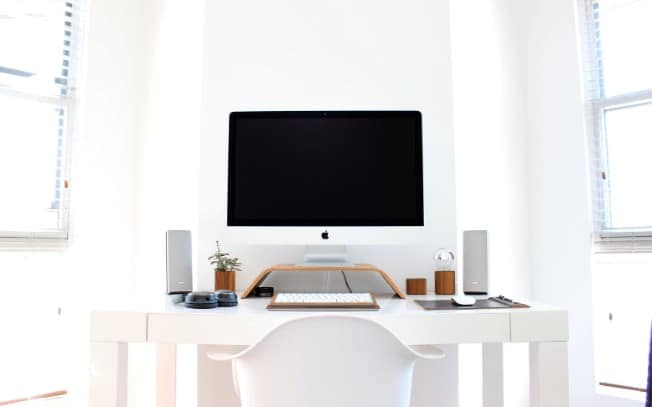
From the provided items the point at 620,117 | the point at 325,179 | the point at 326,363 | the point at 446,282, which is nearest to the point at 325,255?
the point at 325,179

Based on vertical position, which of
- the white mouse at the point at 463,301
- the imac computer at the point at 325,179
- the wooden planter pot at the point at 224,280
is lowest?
the white mouse at the point at 463,301

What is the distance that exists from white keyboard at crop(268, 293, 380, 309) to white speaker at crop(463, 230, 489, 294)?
1.66 ft

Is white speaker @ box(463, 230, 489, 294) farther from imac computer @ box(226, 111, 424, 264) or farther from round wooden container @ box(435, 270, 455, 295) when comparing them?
imac computer @ box(226, 111, 424, 264)

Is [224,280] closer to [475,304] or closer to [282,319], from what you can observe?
[282,319]

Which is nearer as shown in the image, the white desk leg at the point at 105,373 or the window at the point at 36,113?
the white desk leg at the point at 105,373

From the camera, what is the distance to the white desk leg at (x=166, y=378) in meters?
1.97

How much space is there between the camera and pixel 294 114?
6.12ft

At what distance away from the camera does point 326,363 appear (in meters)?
1.06

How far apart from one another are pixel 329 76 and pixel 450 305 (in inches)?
46.1

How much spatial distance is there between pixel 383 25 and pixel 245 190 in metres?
1.03

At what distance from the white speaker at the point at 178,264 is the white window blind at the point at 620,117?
1.90m

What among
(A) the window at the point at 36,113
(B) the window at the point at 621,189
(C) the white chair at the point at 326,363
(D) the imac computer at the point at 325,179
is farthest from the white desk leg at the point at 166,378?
(B) the window at the point at 621,189

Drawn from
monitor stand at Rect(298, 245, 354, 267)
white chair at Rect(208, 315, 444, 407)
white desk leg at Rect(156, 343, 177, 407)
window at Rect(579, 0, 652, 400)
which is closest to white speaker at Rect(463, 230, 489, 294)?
monitor stand at Rect(298, 245, 354, 267)

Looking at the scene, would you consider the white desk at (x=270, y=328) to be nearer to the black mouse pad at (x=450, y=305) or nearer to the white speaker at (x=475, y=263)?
the black mouse pad at (x=450, y=305)
